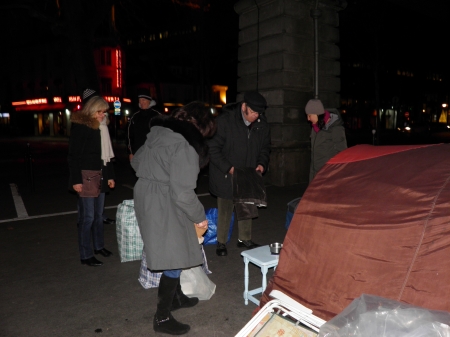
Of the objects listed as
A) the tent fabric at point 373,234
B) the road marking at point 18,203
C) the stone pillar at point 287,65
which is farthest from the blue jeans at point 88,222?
the stone pillar at point 287,65

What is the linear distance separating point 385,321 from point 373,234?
31.0 inches

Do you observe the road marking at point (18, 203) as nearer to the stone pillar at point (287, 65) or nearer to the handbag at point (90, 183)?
the handbag at point (90, 183)

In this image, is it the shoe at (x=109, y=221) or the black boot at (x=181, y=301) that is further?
the shoe at (x=109, y=221)

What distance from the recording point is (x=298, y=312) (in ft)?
8.54

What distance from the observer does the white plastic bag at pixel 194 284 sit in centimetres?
405

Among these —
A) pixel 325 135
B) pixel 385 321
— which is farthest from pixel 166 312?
pixel 325 135

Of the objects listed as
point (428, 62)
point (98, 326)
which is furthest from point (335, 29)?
point (428, 62)

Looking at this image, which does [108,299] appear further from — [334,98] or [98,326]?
[334,98]

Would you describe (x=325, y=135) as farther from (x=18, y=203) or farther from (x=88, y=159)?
(x=18, y=203)

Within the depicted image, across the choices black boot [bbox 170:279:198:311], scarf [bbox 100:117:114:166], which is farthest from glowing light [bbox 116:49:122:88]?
black boot [bbox 170:279:198:311]

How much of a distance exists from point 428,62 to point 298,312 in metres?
57.0

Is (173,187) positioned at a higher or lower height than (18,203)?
higher

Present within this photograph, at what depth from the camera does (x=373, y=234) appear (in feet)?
9.20

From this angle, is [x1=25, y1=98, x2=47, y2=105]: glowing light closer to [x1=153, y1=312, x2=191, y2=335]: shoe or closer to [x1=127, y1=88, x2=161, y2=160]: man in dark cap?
[x1=127, y1=88, x2=161, y2=160]: man in dark cap
